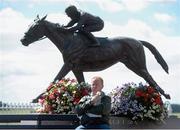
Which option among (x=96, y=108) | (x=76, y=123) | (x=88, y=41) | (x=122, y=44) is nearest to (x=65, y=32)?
(x=88, y=41)

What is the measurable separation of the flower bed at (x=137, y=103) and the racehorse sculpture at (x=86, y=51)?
126 cm

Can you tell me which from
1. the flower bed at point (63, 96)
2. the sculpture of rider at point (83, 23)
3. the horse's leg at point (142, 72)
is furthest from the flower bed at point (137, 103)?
the sculpture of rider at point (83, 23)

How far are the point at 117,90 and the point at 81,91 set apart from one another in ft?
2.54

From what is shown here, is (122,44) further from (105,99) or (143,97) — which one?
(105,99)

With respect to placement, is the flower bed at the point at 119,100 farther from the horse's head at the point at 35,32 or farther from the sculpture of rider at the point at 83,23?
the horse's head at the point at 35,32

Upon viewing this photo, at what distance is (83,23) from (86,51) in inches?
24.6

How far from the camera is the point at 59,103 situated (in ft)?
35.1

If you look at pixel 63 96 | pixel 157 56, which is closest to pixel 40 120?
pixel 63 96

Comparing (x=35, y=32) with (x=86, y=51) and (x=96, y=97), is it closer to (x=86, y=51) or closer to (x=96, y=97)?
(x=86, y=51)

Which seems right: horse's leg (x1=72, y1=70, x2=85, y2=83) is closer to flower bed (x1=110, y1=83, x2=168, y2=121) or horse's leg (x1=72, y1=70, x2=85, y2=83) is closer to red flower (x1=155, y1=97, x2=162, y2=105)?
flower bed (x1=110, y1=83, x2=168, y2=121)

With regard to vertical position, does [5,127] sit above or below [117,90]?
below

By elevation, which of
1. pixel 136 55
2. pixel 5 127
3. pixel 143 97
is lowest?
pixel 5 127

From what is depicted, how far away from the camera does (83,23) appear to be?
Result: 1195 centimetres

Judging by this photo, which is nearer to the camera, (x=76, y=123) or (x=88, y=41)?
(x=76, y=123)
